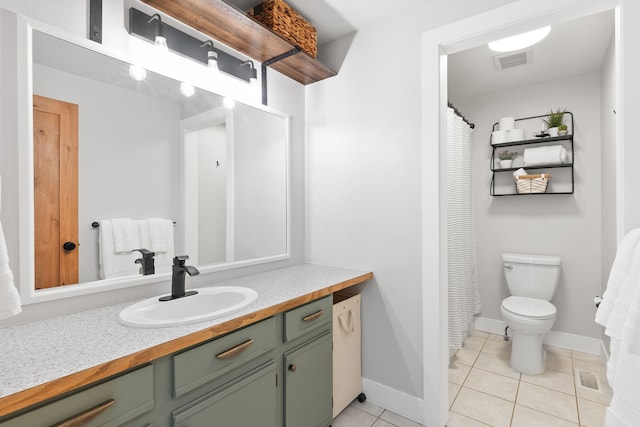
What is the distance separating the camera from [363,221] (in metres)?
2.08

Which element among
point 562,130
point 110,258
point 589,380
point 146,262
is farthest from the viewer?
point 562,130

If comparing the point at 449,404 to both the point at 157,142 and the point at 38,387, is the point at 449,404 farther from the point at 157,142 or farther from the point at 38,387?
the point at 157,142

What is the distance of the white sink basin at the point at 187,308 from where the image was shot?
108 centimetres

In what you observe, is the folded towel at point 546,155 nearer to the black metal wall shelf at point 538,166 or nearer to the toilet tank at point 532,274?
the black metal wall shelf at point 538,166

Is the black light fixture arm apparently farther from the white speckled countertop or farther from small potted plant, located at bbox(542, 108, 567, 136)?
small potted plant, located at bbox(542, 108, 567, 136)

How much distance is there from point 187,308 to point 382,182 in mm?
1291

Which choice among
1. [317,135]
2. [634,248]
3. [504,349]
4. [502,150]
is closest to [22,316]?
[317,135]

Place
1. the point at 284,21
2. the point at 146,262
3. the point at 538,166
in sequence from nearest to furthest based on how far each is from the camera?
the point at 146,262 → the point at 284,21 → the point at 538,166

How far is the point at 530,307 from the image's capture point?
246 centimetres

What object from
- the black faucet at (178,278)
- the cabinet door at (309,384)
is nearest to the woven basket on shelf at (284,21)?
the black faucet at (178,278)

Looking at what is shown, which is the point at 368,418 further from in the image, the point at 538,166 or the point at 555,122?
the point at 555,122

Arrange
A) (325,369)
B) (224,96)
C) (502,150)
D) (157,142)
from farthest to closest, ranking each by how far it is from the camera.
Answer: (502,150), (224,96), (325,369), (157,142)

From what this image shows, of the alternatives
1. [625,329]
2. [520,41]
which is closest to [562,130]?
[520,41]

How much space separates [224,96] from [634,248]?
1976 millimetres
